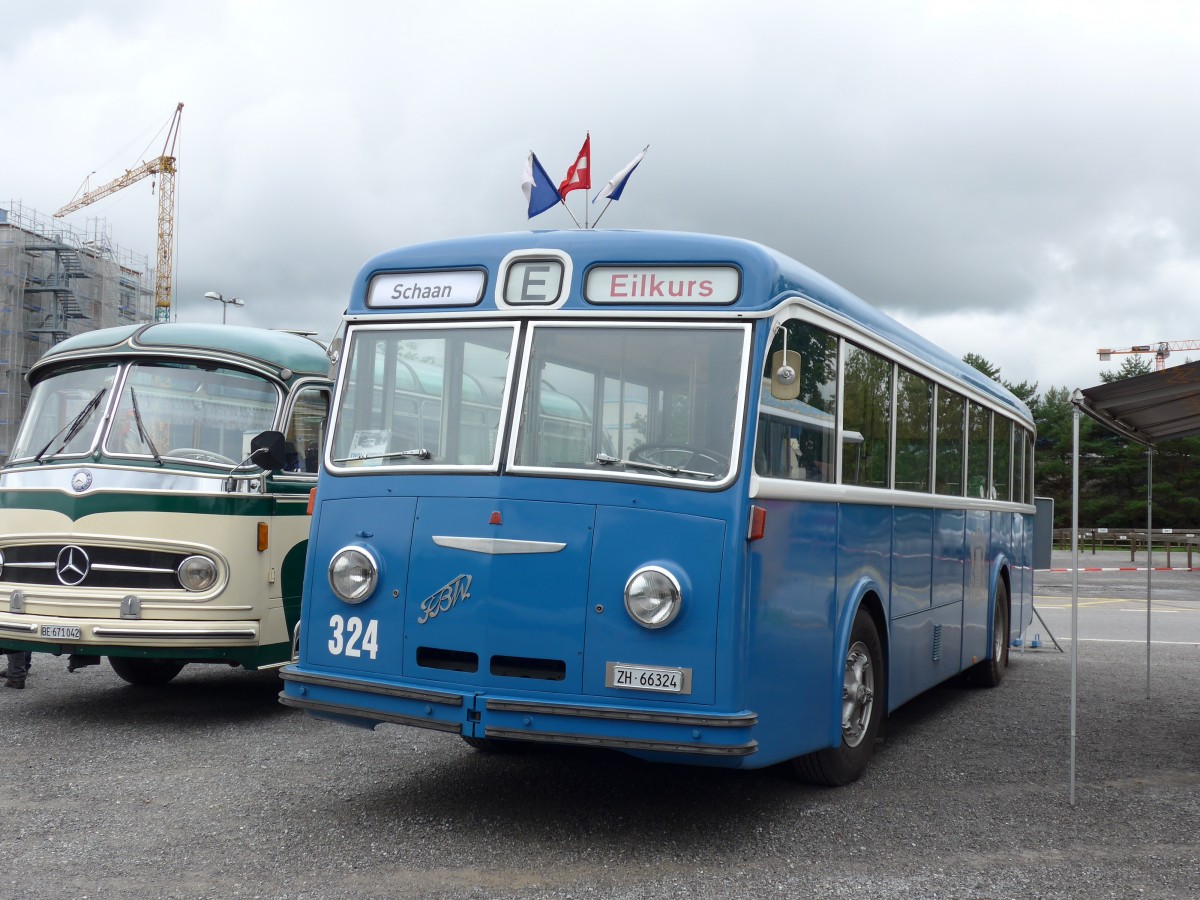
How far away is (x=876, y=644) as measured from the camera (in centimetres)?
716

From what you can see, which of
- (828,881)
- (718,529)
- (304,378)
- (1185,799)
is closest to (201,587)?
(304,378)

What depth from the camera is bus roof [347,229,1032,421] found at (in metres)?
5.88

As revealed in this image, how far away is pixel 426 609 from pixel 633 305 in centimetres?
169

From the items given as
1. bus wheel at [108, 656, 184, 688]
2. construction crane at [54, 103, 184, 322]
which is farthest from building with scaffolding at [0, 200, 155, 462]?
bus wheel at [108, 656, 184, 688]

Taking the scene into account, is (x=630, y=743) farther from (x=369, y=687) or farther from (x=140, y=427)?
(x=140, y=427)

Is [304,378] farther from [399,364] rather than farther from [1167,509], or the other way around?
[1167,509]

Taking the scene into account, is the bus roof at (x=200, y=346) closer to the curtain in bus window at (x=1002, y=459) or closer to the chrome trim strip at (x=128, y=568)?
the chrome trim strip at (x=128, y=568)

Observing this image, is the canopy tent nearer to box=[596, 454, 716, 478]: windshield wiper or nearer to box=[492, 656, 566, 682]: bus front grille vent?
box=[596, 454, 716, 478]: windshield wiper

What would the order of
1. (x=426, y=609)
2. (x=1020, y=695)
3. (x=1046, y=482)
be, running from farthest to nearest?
(x=1046, y=482), (x=1020, y=695), (x=426, y=609)

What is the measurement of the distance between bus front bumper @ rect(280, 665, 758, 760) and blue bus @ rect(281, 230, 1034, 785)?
0.04ft

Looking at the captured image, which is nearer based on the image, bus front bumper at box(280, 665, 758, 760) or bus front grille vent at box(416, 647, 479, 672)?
bus front bumper at box(280, 665, 758, 760)

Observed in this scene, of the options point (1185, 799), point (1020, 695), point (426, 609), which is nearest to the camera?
point (426, 609)

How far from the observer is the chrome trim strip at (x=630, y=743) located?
538cm

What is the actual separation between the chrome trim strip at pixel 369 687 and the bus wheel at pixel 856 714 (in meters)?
2.03
